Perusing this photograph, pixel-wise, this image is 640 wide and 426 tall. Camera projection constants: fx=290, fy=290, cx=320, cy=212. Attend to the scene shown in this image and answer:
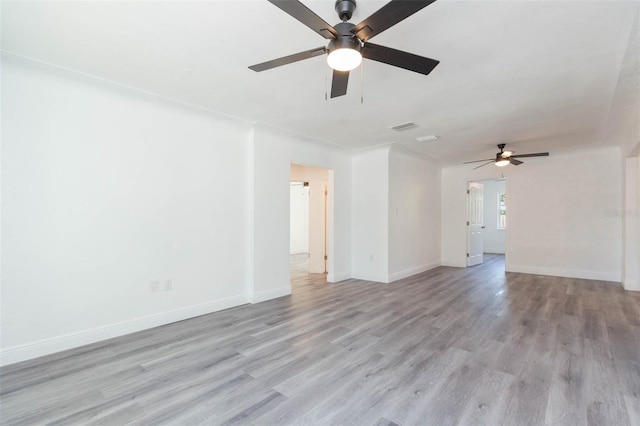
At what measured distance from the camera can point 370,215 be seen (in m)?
6.01

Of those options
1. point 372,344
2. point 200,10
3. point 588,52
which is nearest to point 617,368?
point 372,344

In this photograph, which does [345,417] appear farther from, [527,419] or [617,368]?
[617,368]

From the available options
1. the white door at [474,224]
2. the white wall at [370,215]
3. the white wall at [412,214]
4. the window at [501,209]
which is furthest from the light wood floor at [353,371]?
the window at [501,209]

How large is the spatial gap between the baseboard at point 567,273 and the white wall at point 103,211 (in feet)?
21.2

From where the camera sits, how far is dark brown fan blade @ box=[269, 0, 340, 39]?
1.48 metres

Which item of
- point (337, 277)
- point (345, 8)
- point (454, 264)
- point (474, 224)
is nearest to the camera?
point (345, 8)

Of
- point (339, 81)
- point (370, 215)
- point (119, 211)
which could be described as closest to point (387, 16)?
point (339, 81)

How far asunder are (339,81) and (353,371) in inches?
92.7

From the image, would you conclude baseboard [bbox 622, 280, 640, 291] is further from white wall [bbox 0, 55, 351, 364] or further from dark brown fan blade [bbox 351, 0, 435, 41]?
dark brown fan blade [bbox 351, 0, 435, 41]

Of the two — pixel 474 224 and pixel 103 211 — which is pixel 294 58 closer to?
pixel 103 211

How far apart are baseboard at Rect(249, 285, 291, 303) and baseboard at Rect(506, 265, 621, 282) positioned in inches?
214

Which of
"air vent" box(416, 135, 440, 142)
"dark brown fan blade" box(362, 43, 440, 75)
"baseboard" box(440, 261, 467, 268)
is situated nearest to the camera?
"dark brown fan blade" box(362, 43, 440, 75)

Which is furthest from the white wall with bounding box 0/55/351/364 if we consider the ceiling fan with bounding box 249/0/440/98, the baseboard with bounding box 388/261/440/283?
the baseboard with bounding box 388/261/440/283

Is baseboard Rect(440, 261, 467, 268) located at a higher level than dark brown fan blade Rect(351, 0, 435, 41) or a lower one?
lower
